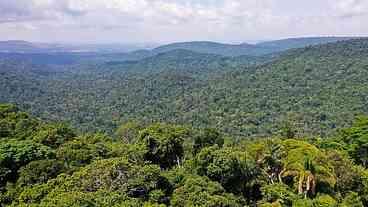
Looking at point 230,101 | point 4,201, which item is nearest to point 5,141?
point 4,201

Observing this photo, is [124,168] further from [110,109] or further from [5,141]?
[110,109]

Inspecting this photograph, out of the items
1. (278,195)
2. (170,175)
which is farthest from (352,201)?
(170,175)

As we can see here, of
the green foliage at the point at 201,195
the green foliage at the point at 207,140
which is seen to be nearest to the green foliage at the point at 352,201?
the green foliage at the point at 201,195

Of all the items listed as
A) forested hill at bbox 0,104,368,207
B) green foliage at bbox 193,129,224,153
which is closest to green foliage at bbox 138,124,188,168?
forested hill at bbox 0,104,368,207

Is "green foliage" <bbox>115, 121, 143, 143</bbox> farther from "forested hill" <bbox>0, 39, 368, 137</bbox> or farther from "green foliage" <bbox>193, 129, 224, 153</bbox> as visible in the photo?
"forested hill" <bbox>0, 39, 368, 137</bbox>

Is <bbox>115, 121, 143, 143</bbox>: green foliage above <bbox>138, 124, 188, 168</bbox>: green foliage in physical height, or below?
below

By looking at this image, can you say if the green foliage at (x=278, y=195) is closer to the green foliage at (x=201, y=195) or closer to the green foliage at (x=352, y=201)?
the green foliage at (x=201, y=195)

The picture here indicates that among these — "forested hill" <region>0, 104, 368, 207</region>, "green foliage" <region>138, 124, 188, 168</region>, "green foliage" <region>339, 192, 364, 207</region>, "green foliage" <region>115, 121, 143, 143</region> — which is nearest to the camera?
"forested hill" <region>0, 104, 368, 207</region>

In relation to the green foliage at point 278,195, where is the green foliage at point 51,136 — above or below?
above

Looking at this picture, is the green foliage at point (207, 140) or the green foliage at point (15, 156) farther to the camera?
the green foliage at point (207, 140)
